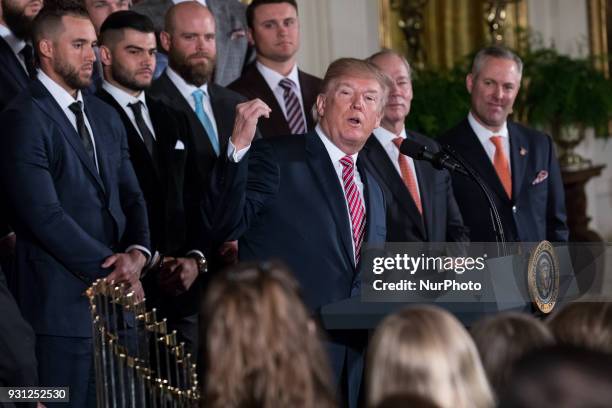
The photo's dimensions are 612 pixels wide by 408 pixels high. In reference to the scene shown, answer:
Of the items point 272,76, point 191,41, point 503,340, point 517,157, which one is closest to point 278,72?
point 272,76

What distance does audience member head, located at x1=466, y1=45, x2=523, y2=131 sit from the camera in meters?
6.50

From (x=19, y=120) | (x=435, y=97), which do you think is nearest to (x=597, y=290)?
(x=19, y=120)

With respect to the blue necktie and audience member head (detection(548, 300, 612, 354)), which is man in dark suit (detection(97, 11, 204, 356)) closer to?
the blue necktie

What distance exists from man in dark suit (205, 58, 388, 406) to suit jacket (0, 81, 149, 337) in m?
0.48

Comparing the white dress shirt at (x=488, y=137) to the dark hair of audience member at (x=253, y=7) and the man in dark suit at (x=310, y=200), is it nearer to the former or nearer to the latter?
the dark hair of audience member at (x=253, y=7)

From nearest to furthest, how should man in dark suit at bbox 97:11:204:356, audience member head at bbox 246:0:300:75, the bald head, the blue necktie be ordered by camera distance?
1. man in dark suit at bbox 97:11:204:356
2. the blue necktie
3. the bald head
4. audience member head at bbox 246:0:300:75

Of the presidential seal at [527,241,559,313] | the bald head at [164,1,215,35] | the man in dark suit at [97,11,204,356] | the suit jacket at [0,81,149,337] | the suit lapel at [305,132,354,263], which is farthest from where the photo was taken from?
the bald head at [164,1,215,35]

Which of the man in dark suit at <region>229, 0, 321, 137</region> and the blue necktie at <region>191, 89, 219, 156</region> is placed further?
the man in dark suit at <region>229, 0, 321, 137</region>

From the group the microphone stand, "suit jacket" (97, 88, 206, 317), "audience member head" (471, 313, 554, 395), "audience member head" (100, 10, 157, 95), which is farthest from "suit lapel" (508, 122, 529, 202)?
"audience member head" (471, 313, 554, 395)

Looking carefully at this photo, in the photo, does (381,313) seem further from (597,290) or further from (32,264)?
(32,264)

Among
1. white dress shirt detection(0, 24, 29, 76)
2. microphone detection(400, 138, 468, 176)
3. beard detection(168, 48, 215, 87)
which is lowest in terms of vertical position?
microphone detection(400, 138, 468, 176)

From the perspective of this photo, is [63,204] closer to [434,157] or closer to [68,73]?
[68,73]

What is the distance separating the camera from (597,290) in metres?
4.88

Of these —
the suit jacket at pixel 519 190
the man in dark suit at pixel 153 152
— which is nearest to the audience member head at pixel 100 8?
the man in dark suit at pixel 153 152
